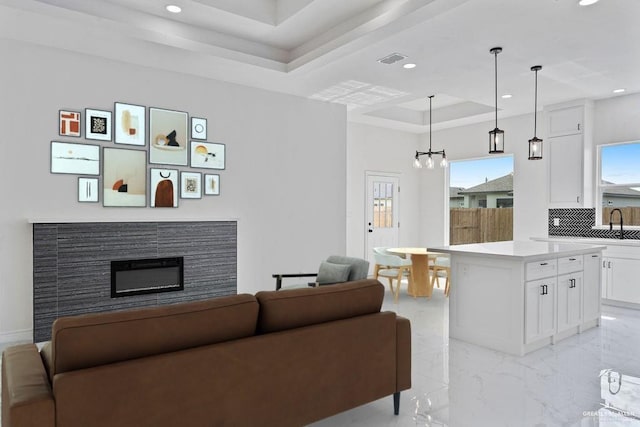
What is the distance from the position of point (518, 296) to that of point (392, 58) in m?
2.76

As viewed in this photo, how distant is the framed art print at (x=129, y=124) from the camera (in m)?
4.70

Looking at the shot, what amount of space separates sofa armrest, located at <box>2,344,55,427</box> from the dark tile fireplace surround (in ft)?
9.01

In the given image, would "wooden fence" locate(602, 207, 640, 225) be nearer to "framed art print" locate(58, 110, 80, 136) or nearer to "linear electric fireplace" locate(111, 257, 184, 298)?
"linear electric fireplace" locate(111, 257, 184, 298)

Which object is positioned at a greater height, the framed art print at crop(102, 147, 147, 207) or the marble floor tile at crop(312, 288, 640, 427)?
the framed art print at crop(102, 147, 147, 207)

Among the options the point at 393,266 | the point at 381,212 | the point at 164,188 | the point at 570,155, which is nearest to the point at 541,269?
the point at 393,266

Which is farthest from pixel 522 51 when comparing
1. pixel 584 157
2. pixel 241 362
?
pixel 241 362

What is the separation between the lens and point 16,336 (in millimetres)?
4227

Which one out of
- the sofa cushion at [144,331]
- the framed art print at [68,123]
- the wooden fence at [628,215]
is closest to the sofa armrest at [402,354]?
the sofa cushion at [144,331]

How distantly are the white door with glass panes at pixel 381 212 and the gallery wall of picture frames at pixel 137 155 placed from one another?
3.57 metres

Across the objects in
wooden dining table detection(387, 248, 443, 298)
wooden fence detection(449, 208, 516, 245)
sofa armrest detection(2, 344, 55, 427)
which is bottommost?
wooden dining table detection(387, 248, 443, 298)

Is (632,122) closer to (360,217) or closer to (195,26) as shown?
(360,217)

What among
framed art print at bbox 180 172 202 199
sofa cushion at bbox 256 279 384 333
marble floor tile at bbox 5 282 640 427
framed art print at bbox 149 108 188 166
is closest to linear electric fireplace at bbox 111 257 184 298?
framed art print at bbox 180 172 202 199

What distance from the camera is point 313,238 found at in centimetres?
634

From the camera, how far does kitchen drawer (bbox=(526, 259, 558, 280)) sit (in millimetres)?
3803
